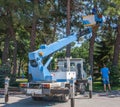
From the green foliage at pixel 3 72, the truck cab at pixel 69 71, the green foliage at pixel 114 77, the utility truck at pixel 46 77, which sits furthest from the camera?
the green foliage at pixel 114 77

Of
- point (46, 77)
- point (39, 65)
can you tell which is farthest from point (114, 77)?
point (39, 65)

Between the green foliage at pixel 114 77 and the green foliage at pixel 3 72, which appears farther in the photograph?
the green foliage at pixel 114 77

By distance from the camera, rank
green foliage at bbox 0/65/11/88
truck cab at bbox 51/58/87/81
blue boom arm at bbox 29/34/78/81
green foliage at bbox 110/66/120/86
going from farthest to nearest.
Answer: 1. green foliage at bbox 110/66/120/86
2. green foliage at bbox 0/65/11/88
3. truck cab at bbox 51/58/87/81
4. blue boom arm at bbox 29/34/78/81

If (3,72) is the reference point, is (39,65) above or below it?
below

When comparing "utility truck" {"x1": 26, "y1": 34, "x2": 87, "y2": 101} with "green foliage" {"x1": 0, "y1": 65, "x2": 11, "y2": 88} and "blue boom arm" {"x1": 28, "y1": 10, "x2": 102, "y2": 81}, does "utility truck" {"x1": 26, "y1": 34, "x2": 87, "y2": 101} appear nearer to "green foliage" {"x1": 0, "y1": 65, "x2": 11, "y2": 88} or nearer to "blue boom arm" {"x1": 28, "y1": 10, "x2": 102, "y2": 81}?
"blue boom arm" {"x1": 28, "y1": 10, "x2": 102, "y2": 81}

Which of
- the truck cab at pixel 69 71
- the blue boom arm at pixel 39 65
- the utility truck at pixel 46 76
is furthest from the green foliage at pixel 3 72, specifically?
the blue boom arm at pixel 39 65

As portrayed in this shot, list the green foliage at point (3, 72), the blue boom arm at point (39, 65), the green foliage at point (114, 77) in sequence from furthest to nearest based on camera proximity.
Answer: the green foliage at point (114, 77) → the green foliage at point (3, 72) → the blue boom arm at point (39, 65)

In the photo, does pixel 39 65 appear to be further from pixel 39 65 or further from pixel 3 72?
pixel 3 72

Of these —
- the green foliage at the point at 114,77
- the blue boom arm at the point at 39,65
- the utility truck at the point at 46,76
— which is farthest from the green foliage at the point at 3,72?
the blue boom arm at the point at 39,65

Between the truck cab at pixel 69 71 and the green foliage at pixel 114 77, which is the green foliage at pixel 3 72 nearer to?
the truck cab at pixel 69 71

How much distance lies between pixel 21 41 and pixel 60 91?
91.6 ft

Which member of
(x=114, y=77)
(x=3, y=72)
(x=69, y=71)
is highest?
(x=3, y=72)

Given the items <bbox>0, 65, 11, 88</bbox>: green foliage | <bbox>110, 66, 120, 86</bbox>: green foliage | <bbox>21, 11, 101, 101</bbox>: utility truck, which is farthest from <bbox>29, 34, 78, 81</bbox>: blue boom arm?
<bbox>110, 66, 120, 86</bbox>: green foliage

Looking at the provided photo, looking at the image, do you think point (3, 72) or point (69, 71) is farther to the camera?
point (3, 72)
